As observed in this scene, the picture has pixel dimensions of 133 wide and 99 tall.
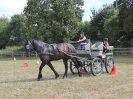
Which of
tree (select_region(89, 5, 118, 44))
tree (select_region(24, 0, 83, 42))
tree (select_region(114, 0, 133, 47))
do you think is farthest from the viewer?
tree (select_region(89, 5, 118, 44))

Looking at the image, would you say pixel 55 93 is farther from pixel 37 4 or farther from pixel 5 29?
pixel 5 29

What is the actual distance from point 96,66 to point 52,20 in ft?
130

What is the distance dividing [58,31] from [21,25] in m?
26.4

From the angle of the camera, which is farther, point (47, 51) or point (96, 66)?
point (96, 66)

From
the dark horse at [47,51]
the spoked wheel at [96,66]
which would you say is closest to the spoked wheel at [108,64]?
the spoked wheel at [96,66]

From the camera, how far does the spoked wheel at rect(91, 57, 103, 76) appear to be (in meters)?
18.4

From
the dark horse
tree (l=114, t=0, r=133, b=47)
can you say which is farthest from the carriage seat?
tree (l=114, t=0, r=133, b=47)

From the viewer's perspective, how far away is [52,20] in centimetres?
5769

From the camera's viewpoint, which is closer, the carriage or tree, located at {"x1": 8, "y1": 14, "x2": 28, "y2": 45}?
the carriage

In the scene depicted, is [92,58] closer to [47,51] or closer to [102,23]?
[47,51]

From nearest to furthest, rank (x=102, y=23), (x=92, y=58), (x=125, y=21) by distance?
(x=92, y=58) → (x=125, y=21) → (x=102, y=23)

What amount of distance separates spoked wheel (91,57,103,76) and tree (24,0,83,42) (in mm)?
38267

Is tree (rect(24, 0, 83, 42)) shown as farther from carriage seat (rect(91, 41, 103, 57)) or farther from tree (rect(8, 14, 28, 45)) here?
carriage seat (rect(91, 41, 103, 57))

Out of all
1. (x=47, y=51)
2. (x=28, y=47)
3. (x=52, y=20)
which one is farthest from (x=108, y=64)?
(x=52, y=20)
